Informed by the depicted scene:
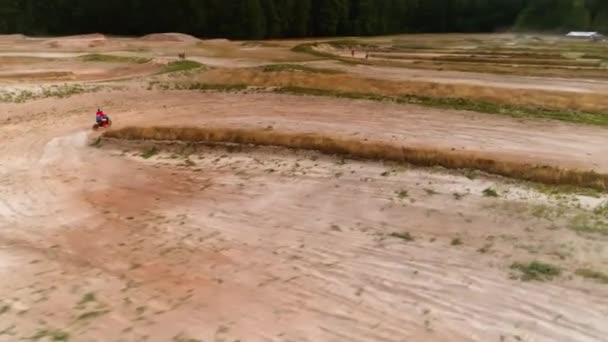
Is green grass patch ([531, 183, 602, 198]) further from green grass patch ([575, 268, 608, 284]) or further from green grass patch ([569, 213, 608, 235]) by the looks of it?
green grass patch ([575, 268, 608, 284])

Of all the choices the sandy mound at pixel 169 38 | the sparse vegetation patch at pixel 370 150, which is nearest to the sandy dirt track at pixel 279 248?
the sparse vegetation patch at pixel 370 150

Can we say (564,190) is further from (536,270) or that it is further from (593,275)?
(536,270)

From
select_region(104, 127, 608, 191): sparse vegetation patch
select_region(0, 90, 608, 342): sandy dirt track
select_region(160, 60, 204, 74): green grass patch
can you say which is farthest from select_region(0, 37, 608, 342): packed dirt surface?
select_region(160, 60, 204, 74): green grass patch

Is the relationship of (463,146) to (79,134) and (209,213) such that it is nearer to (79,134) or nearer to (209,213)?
(209,213)

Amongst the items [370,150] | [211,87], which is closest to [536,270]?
[370,150]

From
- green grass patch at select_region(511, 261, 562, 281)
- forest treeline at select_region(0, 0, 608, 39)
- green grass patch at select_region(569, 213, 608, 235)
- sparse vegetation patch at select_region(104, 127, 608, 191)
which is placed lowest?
green grass patch at select_region(511, 261, 562, 281)
